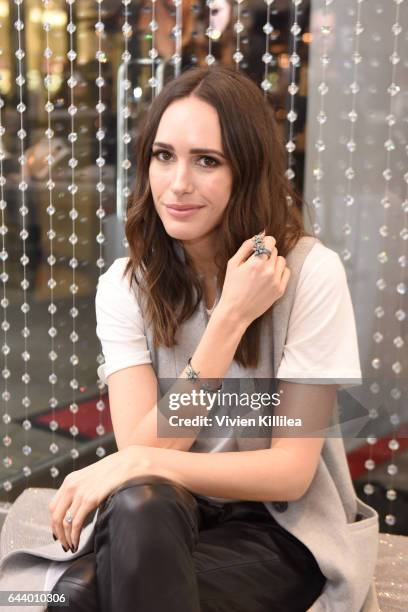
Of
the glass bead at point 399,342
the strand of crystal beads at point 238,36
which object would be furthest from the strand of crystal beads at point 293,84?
the glass bead at point 399,342

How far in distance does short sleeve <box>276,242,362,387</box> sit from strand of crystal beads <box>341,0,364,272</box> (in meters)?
0.56

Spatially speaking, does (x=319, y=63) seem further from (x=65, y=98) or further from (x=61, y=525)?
(x=61, y=525)

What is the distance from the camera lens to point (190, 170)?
1.39 metres

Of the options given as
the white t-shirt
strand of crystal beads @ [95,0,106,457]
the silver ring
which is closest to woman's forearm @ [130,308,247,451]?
the white t-shirt

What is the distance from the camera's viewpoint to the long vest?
4.28ft

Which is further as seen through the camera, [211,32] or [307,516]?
[211,32]

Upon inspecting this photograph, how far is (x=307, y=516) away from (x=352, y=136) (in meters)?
0.98

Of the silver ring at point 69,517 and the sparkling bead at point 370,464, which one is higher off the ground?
the silver ring at point 69,517

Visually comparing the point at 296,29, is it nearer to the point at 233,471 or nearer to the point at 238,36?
the point at 238,36

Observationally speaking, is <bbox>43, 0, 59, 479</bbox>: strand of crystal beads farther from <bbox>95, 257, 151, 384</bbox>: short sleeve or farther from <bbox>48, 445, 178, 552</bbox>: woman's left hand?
<bbox>48, 445, 178, 552</bbox>: woman's left hand

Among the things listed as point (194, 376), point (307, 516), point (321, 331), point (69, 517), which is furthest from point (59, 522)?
point (321, 331)

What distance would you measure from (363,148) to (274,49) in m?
0.33

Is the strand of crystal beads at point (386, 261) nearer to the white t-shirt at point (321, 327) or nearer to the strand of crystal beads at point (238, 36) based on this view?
the strand of crystal beads at point (238, 36)

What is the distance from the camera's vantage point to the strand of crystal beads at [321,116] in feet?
5.99
